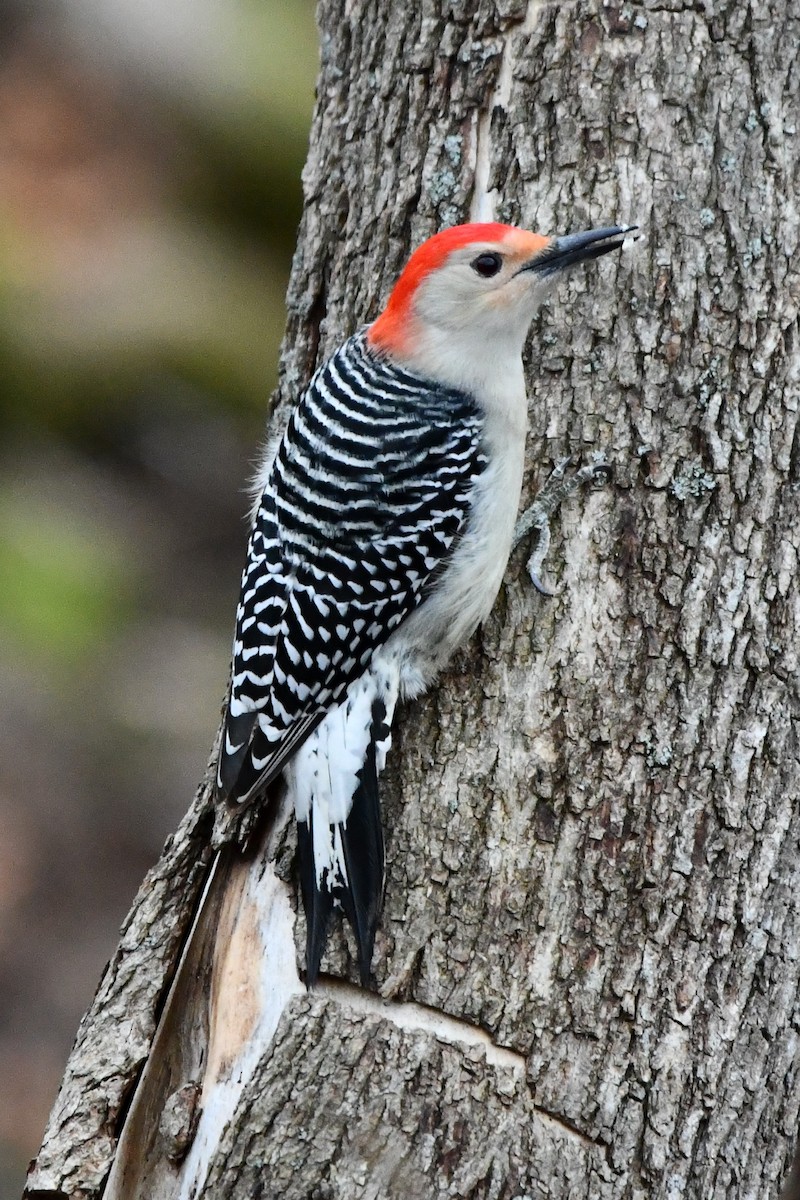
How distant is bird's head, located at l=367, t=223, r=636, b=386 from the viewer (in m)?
3.16

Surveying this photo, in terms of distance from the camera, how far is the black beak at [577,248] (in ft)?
10.1

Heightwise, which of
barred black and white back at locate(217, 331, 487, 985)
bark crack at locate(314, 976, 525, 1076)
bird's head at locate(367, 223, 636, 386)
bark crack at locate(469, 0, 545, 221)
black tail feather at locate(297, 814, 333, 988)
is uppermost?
bark crack at locate(469, 0, 545, 221)

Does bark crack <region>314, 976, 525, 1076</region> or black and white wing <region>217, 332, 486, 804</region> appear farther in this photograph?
black and white wing <region>217, 332, 486, 804</region>

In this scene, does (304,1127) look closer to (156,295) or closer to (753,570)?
(753,570)

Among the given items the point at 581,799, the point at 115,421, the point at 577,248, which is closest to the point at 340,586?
the point at 581,799

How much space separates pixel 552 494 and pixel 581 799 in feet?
2.57

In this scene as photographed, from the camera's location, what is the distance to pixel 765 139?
3184 millimetres

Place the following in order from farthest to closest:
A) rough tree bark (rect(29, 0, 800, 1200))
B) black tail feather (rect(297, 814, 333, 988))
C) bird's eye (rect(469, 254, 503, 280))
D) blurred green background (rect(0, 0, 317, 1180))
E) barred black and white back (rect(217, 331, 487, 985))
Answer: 1. blurred green background (rect(0, 0, 317, 1180))
2. bird's eye (rect(469, 254, 503, 280))
3. barred black and white back (rect(217, 331, 487, 985))
4. black tail feather (rect(297, 814, 333, 988))
5. rough tree bark (rect(29, 0, 800, 1200))

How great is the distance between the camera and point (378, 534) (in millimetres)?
3260

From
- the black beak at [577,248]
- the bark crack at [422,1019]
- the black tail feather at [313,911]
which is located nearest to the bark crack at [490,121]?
the black beak at [577,248]

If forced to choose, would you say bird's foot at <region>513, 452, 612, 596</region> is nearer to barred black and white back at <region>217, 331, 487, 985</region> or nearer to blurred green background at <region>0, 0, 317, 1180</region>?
barred black and white back at <region>217, 331, 487, 985</region>

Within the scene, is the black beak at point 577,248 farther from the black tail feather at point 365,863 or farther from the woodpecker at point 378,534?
the black tail feather at point 365,863

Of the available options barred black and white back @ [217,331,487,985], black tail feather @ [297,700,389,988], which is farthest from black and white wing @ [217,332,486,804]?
black tail feather @ [297,700,389,988]

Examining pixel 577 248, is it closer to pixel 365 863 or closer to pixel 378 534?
pixel 378 534
